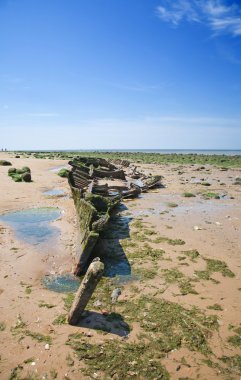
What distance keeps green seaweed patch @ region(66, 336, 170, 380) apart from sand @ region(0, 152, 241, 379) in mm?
137

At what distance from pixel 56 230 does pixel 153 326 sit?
639 centimetres

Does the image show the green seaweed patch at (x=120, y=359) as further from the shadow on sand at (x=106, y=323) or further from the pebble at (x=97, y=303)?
the pebble at (x=97, y=303)

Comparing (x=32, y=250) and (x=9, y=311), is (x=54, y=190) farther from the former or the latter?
(x=9, y=311)

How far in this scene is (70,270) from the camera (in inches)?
305

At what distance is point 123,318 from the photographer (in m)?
5.76

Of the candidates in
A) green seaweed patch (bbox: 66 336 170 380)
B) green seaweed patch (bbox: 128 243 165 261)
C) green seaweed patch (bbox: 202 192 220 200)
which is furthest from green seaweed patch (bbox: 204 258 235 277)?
green seaweed patch (bbox: 202 192 220 200)

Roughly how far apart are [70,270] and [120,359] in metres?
3.36

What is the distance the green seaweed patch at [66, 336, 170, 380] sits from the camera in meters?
4.46

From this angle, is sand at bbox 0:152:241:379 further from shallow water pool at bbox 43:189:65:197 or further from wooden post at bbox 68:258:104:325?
shallow water pool at bbox 43:189:65:197

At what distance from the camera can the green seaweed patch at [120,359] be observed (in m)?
4.46

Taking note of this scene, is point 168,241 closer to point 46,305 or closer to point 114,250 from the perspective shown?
point 114,250

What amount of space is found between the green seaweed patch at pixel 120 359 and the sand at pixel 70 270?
14 centimetres

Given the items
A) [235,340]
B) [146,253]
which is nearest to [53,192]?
[146,253]

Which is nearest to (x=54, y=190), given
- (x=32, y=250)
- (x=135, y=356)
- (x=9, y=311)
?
(x=32, y=250)
